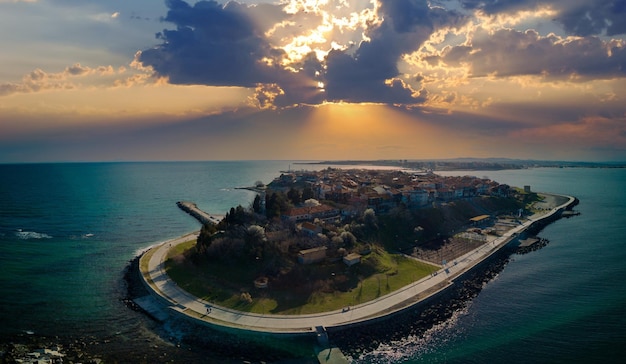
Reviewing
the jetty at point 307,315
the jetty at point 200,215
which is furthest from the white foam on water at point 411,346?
the jetty at point 200,215

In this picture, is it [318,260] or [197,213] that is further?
[197,213]

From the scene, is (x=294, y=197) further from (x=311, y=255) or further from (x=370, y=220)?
(x=311, y=255)

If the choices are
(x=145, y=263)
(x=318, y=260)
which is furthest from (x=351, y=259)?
(x=145, y=263)

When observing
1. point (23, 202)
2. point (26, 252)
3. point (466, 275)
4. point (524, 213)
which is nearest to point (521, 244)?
point (466, 275)

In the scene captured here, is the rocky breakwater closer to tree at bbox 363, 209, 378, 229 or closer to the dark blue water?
tree at bbox 363, 209, 378, 229

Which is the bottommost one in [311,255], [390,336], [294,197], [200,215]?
[390,336]

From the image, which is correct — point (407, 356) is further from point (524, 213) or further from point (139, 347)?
point (524, 213)

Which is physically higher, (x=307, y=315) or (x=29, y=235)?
(x=307, y=315)

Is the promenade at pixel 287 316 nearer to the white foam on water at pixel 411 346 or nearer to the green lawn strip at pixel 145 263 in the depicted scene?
the green lawn strip at pixel 145 263
